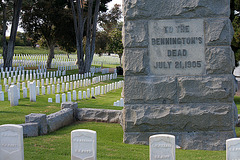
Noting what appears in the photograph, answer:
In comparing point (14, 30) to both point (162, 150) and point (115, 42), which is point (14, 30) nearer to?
point (115, 42)

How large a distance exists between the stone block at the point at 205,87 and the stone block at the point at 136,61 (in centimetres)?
71

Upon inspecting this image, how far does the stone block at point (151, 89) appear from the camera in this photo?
669 centimetres

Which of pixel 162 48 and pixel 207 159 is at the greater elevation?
pixel 162 48

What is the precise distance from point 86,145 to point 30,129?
275 centimetres

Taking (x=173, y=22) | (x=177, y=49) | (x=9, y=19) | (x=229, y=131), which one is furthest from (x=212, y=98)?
(x=9, y=19)

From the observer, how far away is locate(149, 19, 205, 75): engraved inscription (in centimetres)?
671

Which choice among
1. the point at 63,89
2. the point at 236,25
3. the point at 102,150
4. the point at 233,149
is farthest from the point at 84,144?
the point at 63,89

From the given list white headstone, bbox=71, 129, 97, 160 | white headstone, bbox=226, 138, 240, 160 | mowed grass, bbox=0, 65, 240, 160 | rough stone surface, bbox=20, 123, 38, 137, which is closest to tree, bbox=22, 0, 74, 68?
mowed grass, bbox=0, 65, 240, 160

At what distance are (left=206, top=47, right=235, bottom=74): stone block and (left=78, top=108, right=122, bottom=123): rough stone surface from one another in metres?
3.10

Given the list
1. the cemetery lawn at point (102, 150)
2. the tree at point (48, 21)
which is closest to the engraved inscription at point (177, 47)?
the cemetery lawn at point (102, 150)

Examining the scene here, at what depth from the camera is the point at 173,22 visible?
6.71 m

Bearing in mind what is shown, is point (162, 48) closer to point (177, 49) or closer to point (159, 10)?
point (177, 49)

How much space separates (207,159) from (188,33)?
235 centimetres

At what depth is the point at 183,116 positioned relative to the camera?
6.70m
